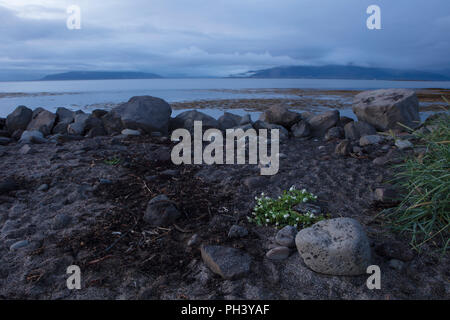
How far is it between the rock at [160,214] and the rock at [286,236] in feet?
4.48

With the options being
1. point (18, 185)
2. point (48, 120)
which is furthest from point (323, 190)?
point (48, 120)

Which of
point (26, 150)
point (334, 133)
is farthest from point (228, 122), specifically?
point (26, 150)

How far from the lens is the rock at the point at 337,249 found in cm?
293

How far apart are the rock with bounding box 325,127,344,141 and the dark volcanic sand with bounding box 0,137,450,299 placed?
204 cm

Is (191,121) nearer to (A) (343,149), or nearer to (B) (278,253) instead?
(A) (343,149)

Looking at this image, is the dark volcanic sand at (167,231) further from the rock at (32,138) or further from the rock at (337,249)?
the rock at (32,138)

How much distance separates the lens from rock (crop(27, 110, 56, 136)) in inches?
384

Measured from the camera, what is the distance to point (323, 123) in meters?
8.95

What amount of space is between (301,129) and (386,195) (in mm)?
4730

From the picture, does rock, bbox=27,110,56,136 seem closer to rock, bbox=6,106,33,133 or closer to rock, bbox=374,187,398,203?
rock, bbox=6,106,33,133

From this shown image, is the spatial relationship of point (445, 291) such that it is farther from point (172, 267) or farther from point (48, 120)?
point (48, 120)

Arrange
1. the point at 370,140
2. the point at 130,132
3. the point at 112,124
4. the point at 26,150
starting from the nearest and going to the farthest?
the point at 26,150, the point at 370,140, the point at 130,132, the point at 112,124

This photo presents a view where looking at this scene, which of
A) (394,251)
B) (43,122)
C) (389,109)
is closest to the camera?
(394,251)
